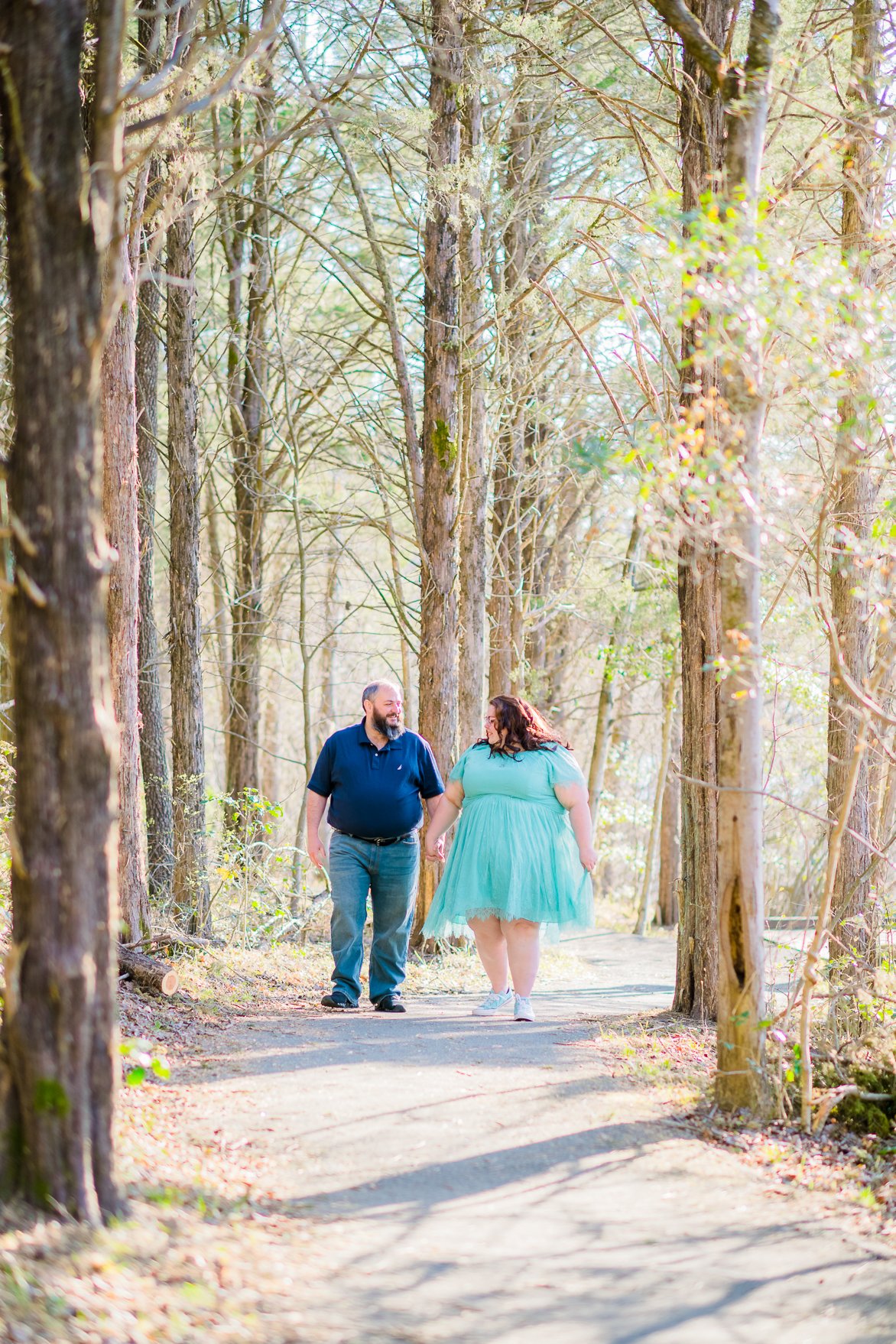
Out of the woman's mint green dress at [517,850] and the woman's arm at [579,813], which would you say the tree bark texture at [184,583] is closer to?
the woman's mint green dress at [517,850]

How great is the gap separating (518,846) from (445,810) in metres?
0.59

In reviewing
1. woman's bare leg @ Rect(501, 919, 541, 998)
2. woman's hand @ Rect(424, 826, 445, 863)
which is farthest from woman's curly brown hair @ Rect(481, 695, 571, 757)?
woman's bare leg @ Rect(501, 919, 541, 998)

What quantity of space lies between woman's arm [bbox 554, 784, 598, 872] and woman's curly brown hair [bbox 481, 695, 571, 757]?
0.82ft

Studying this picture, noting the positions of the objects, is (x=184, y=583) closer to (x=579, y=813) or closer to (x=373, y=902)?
(x=373, y=902)

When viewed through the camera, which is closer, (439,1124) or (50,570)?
(50,570)

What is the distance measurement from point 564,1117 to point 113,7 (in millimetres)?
4277

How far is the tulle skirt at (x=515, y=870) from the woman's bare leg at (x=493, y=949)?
9cm

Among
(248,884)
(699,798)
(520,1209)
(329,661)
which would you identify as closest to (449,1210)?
(520,1209)

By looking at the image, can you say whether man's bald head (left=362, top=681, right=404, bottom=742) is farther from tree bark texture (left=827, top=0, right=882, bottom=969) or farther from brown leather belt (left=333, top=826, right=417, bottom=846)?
tree bark texture (left=827, top=0, right=882, bottom=969)

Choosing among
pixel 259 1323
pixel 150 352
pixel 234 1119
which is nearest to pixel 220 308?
pixel 150 352

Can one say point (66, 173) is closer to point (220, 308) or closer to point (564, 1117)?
point (564, 1117)

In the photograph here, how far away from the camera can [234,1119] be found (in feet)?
15.8

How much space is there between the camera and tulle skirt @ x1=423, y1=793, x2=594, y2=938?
6969mm

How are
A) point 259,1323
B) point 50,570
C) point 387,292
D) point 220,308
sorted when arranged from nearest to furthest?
point 259,1323, point 50,570, point 387,292, point 220,308
